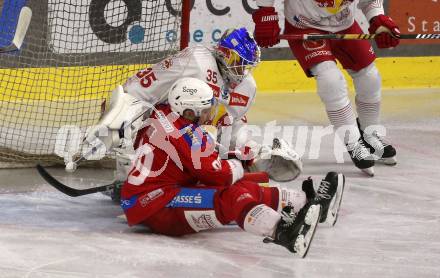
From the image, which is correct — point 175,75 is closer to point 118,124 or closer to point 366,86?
point 118,124

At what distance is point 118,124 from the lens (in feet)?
12.5

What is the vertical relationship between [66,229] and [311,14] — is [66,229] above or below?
below

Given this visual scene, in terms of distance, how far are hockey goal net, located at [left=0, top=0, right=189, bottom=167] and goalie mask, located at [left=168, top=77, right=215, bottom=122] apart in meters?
1.46

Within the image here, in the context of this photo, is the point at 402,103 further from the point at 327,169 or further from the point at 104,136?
the point at 104,136

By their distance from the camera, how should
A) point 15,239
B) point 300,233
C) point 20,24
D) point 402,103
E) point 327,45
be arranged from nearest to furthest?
point 300,233
point 15,239
point 20,24
point 327,45
point 402,103

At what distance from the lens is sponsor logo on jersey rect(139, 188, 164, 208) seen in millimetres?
3543

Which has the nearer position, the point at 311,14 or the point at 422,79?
the point at 311,14

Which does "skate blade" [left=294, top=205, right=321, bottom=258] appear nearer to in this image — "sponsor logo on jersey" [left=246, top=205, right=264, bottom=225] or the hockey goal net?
"sponsor logo on jersey" [left=246, top=205, right=264, bottom=225]

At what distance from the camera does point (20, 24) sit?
13.6ft

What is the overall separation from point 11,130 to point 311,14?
5.70ft

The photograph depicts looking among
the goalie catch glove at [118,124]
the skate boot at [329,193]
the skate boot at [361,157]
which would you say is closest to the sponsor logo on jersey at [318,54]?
the skate boot at [361,157]

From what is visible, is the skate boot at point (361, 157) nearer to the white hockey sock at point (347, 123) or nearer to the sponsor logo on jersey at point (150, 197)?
the white hockey sock at point (347, 123)

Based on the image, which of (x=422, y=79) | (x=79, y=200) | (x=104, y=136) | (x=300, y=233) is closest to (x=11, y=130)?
(x=79, y=200)

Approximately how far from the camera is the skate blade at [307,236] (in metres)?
3.23
